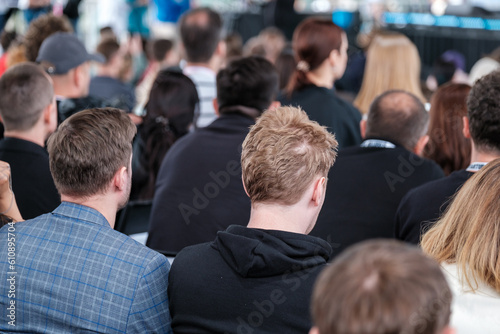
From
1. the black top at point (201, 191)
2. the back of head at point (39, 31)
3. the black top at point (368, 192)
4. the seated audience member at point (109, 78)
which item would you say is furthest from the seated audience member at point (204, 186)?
the seated audience member at point (109, 78)

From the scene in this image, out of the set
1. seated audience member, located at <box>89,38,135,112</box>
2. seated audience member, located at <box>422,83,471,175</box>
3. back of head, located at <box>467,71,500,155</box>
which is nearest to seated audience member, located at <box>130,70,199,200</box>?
seated audience member, located at <box>422,83,471,175</box>

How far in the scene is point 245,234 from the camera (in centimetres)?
166

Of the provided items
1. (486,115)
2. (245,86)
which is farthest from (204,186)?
A: (486,115)

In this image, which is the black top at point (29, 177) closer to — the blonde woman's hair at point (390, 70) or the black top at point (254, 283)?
the black top at point (254, 283)

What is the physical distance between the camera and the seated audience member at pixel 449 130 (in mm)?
3303

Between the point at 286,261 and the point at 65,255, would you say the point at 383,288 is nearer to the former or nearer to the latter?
the point at 286,261

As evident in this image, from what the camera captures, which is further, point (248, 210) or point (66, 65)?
point (66, 65)

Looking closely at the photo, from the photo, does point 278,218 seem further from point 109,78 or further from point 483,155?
point 109,78

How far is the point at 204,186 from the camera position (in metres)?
2.81

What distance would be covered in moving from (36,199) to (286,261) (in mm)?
1368

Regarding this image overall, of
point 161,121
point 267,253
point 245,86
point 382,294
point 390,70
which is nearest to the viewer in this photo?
point 382,294

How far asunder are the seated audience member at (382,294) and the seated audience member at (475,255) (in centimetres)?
65

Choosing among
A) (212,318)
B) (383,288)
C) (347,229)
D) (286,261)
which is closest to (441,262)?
(286,261)

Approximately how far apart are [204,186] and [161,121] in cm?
85
